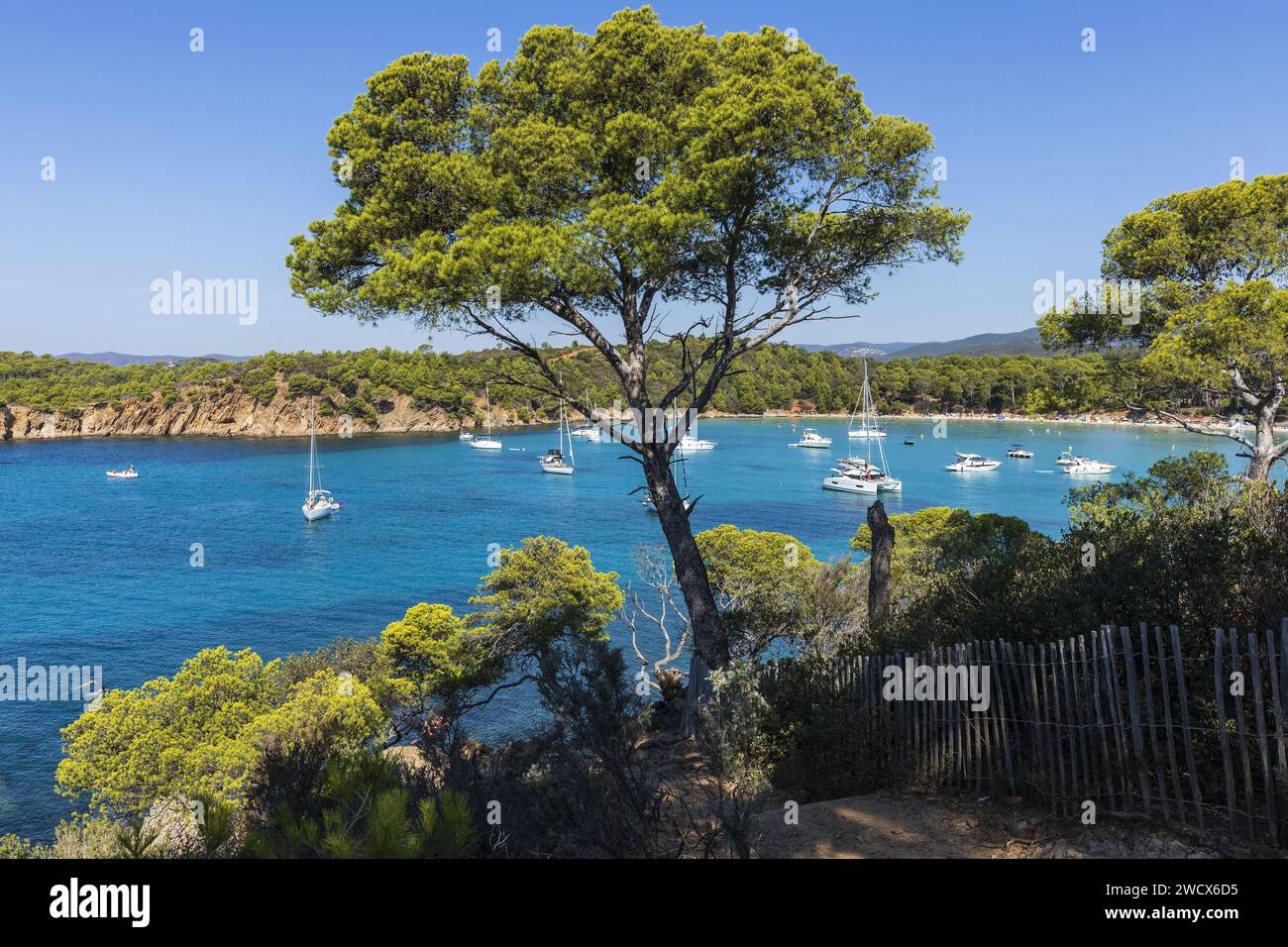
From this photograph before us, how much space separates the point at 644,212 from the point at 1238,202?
35.8ft

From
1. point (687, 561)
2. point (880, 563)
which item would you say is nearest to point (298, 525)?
point (687, 561)

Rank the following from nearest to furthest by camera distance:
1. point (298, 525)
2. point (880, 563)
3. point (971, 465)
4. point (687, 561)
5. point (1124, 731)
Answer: point (1124, 731) → point (687, 561) → point (880, 563) → point (298, 525) → point (971, 465)

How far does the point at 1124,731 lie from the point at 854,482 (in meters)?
56.3

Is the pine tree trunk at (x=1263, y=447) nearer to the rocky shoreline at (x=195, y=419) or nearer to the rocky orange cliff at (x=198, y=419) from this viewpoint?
the rocky shoreline at (x=195, y=419)

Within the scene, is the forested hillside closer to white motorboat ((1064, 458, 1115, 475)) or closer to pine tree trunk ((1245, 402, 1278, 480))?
white motorboat ((1064, 458, 1115, 475))

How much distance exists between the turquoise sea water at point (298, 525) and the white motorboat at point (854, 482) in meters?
1.31

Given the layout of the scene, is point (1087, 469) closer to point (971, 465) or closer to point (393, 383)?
point (971, 465)

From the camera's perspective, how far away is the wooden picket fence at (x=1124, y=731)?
173 inches

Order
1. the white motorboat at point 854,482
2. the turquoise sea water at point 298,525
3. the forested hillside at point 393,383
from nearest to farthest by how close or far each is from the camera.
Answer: the turquoise sea water at point 298,525 < the white motorboat at point 854,482 < the forested hillside at point 393,383

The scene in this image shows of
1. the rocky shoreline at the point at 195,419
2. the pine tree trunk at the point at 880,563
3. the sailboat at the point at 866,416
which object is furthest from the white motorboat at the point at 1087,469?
the pine tree trunk at the point at 880,563

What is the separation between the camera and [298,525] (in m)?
46.9
